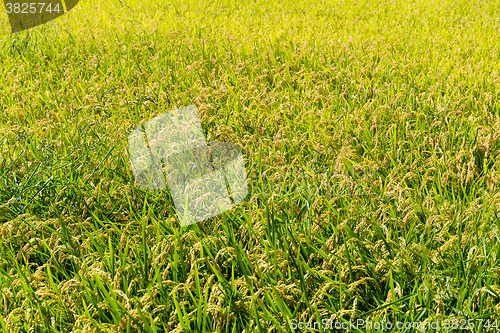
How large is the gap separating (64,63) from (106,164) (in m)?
2.47

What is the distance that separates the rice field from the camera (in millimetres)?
1610

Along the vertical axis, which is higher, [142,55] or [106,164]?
[142,55]

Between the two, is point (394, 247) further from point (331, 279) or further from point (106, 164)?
point (106, 164)

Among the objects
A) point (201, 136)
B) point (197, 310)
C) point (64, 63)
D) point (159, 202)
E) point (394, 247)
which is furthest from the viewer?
point (64, 63)

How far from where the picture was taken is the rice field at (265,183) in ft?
5.28

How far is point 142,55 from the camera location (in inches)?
182

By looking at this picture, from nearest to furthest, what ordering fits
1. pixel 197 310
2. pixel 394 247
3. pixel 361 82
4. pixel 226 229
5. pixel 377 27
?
1. pixel 197 310
2. pixel 394 247
3. pixel 226 229
4. pixel 361 82
5. pixel 377 27

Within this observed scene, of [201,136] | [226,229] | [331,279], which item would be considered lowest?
[331,279]

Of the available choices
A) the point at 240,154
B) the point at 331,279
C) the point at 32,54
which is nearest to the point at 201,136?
the point at 240,154

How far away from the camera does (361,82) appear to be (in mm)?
3615

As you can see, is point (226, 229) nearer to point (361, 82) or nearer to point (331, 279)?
point (331, 279)

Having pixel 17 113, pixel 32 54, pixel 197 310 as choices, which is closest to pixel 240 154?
pixel 197 310

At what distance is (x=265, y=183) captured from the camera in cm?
245

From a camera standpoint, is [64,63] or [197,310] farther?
[64,63]
